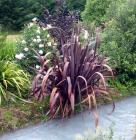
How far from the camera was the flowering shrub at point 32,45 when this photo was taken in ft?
29.6

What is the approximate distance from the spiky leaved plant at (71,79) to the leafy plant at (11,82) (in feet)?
1.13

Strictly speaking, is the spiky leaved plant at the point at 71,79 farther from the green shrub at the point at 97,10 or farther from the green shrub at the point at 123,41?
the green shrub at the point at 97,10

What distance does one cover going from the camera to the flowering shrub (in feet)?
29.6

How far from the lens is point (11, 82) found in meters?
8.20

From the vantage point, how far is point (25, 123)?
7.38 m

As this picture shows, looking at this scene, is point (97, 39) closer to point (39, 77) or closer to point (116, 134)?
point (39, 77)

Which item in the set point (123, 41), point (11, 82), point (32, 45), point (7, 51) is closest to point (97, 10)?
point (123, 41)

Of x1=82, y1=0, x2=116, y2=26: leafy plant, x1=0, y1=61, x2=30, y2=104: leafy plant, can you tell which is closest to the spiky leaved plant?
x1=0, y1=61, x2=30, y2=104: leafy plant

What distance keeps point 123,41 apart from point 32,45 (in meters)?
1.80

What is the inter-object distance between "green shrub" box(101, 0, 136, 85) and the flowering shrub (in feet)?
3.63

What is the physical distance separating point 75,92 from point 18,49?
72.0 inches

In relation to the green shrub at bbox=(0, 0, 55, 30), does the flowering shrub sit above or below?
below

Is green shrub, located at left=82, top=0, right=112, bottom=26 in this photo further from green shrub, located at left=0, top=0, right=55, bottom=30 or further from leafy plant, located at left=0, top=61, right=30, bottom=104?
green shrub, located at left=0, top=0, right=55, bottom=30

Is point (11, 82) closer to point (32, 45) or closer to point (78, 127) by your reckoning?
point (32, 45)
